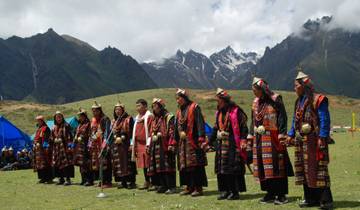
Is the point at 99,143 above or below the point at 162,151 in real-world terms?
above

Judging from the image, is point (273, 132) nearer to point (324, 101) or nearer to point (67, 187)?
point (324, 101)

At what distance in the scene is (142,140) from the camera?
45.1 feet

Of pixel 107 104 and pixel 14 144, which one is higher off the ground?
pixel 107 104

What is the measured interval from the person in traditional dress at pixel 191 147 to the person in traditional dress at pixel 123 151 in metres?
2.64

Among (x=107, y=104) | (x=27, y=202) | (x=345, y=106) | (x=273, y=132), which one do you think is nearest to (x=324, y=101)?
(x=273, y=132)

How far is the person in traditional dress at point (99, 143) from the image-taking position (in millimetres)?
14870

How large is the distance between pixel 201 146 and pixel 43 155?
7.63 meters

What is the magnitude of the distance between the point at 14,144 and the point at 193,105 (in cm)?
2098

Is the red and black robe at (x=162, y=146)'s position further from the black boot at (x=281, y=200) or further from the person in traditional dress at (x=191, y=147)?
the black boot at (x=281, y=200)

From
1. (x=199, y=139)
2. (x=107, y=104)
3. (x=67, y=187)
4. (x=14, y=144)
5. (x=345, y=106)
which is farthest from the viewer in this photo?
(x=345, y=106)

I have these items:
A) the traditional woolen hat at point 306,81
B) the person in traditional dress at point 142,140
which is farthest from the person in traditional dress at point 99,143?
the traditional woolen hat at point 306,81

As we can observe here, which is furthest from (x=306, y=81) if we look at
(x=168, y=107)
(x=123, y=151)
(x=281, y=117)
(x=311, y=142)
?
(x=168, y=107)

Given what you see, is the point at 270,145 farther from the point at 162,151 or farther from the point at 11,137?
the point at 11,137

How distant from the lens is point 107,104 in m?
83.1
